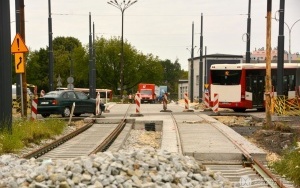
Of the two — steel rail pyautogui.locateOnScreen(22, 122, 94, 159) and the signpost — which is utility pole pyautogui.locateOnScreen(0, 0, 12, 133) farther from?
the signpost

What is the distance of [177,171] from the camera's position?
879cm

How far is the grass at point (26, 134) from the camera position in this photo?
14531mm

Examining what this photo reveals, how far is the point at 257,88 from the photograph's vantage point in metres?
36.6

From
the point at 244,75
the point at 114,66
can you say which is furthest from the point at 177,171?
the point at 114,66

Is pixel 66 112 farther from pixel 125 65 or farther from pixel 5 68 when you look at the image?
pixel 125 65

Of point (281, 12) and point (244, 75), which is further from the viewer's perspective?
point (244, 75)

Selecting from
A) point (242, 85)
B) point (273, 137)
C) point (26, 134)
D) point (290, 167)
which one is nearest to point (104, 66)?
point (242, 85)

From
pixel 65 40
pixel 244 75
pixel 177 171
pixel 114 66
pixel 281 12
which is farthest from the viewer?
pixel 65 40

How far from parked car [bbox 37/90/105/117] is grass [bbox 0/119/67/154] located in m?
7.68

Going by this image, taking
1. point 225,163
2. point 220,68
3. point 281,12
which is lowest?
point 225,163

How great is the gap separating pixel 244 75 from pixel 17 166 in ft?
94.1

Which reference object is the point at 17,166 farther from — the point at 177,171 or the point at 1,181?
the point at 177,171

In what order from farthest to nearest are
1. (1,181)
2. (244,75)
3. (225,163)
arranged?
(244,75) → (225,163) → (1,181)

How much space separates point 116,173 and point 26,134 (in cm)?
994
